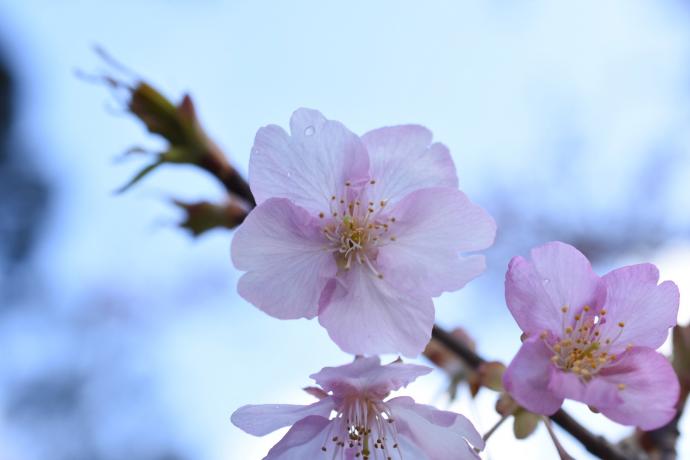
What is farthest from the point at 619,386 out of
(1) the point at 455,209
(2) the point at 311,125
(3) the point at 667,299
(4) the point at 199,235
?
(4) the point at 199,235

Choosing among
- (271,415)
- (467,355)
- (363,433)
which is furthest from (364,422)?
(467,355)

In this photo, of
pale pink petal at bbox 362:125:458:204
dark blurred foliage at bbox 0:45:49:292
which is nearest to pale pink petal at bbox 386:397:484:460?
pale pink petal at bbox 362:125:458:204

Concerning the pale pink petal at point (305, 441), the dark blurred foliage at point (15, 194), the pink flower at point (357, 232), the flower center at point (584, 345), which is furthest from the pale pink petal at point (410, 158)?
the dark blurred foliage at point (15, 194)

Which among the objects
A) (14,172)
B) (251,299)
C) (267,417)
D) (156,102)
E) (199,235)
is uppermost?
(14,172)

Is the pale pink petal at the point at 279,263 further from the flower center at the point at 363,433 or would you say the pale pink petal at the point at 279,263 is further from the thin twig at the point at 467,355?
the thin twig at the point at 467,355

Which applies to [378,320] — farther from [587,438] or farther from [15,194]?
[15,194]

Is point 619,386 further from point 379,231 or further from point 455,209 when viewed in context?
point 379,231

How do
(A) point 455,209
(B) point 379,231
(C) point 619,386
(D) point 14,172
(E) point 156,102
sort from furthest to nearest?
(D) point 14,172 → (E) point 156,102 → (B) point 379,231 → (A) point 455,209 → (C) point 619,386
